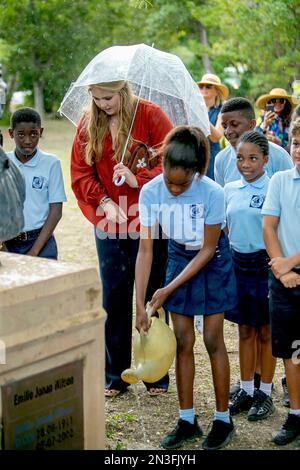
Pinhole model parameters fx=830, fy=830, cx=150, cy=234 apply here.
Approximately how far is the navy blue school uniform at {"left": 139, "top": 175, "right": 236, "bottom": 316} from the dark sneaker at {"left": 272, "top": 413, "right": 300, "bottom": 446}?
0.67m

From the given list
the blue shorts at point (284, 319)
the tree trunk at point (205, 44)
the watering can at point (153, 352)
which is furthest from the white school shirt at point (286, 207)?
the tree trunk at point (205, 44)

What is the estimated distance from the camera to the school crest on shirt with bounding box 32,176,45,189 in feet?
16.8

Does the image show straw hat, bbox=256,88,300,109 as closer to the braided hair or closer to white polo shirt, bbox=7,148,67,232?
white polo shirt, bbox=7,148,67,232

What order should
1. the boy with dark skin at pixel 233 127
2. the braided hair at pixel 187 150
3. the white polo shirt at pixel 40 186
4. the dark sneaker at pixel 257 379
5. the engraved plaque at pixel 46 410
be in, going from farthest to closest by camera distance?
the boy with dark skin at pixel 233 127 < the white polo shirt at pixel 40 186 < the dark sneaker at pixel 257 379 < the braided hair at pixel 187 150 < the engraved plaque at pixel 46 410

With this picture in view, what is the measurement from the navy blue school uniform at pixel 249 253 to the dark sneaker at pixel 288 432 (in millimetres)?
618

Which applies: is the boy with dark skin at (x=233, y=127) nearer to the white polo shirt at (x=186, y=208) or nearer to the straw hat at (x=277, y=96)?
the white polo shirt at (x=186, y=208)

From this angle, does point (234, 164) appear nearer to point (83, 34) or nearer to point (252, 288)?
point (252, 288)

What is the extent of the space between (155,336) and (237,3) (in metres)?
14.5

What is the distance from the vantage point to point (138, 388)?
5230mm

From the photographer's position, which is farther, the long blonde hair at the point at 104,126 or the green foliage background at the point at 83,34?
the green foliage background at the point at 83,34

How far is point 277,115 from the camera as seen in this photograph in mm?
7293

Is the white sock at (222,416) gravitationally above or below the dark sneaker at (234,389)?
above

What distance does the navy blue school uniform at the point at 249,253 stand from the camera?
15.1 feet

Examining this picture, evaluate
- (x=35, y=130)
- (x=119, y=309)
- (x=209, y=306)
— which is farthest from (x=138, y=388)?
(x=35, y=130)
